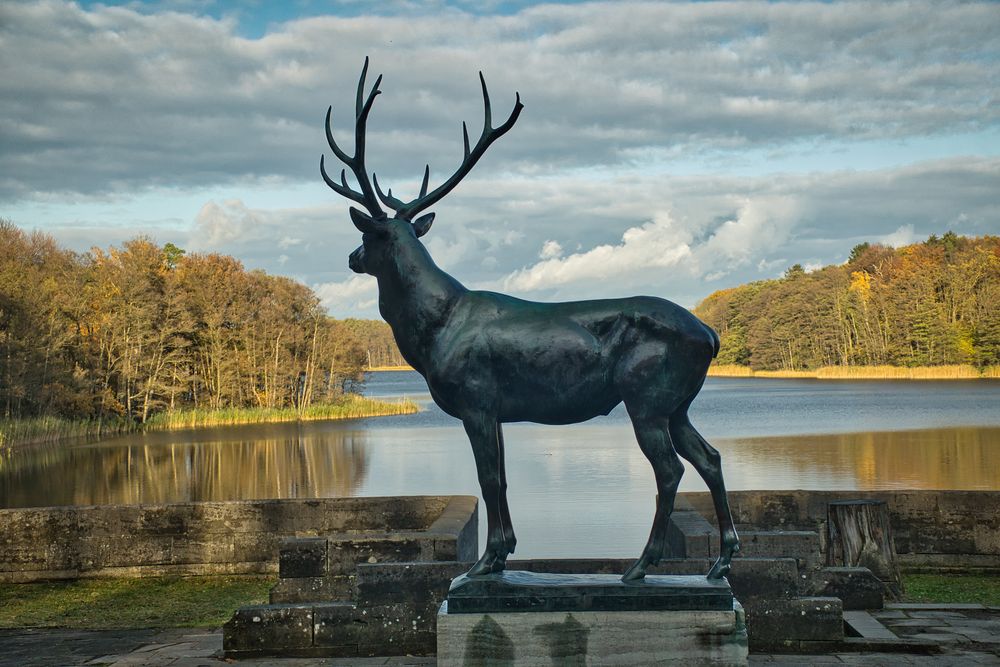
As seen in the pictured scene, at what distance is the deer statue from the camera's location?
5309mm

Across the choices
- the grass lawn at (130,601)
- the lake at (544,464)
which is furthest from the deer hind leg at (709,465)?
the lake at (544,464)

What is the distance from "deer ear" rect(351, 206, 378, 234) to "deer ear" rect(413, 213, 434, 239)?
0.26 m

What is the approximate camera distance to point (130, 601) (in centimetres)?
944

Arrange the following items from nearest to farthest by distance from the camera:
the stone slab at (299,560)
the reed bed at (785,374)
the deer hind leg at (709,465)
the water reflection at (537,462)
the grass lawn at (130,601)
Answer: the deer hind leg at (709,465), the stone slab at (299,560), the grass lawn at (130,601), the water reflection at (537,462), the reed bed at (785,374)

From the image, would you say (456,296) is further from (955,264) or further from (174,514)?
(955,264)

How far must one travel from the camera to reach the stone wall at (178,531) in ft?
33.8

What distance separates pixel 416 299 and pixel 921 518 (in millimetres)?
6672

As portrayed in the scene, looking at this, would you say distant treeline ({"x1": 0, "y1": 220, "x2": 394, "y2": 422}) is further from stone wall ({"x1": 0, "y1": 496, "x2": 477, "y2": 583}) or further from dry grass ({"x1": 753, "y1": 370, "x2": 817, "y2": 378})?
dry grass ({"x1": 753, "y1": 370, "x2": 817, "y2": 378})

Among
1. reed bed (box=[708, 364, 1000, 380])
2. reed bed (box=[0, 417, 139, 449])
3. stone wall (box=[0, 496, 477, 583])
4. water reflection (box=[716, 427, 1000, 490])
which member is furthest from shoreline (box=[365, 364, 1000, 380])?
stone wall (box=[0, 496, 477, 583])

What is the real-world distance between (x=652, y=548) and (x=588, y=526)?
11.1 metres

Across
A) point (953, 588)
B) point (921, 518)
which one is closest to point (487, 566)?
point (953, 588)

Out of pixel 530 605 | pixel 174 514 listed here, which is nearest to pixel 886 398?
pixel 174 514

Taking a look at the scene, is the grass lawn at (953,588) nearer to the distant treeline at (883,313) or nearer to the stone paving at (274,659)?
the stone paving at (274,659)

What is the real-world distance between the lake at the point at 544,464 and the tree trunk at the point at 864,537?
4.80m
